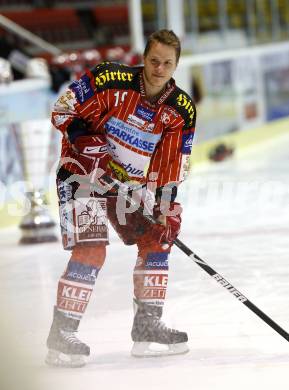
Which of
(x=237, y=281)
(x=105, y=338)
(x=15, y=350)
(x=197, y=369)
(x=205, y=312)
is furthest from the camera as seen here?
(x=237, y=281)

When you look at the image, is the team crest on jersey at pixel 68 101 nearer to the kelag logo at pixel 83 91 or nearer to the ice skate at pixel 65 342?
the kelag logo at pixel 83 91

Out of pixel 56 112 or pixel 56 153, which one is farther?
pixel 56 153

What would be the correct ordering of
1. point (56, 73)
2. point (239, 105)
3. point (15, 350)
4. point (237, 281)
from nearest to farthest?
point (15, 350) < point (237, 281) < point (56, 73) < point (239, 105)

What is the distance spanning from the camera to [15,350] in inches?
57.1

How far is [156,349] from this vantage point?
8.77 feet

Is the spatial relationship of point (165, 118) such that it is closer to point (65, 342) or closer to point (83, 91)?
point (83, 91)

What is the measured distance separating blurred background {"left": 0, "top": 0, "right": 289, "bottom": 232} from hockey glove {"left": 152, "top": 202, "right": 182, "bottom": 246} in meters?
2.59

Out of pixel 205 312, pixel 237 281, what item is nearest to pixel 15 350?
pixel 205 312

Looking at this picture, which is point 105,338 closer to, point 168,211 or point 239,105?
point 168,211

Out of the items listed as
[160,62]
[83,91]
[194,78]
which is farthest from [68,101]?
[194,78]

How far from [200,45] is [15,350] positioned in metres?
8.47

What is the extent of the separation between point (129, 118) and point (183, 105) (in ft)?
0.48

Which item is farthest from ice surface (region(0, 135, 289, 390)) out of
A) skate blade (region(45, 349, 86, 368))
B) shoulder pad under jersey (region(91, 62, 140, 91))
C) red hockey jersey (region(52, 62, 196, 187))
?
shoulder pad under jersey (region(91, 62, 140, 91))

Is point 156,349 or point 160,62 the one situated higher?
point 160,62
